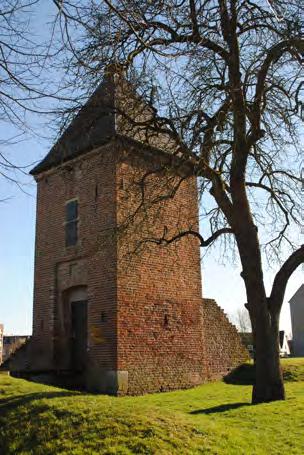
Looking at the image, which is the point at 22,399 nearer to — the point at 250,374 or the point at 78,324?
the point at 78,324

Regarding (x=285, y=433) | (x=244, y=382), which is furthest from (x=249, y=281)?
(x=244, y=382)

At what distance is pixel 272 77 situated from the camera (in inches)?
448

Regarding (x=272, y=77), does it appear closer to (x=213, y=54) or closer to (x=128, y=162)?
(x=213, y=54)

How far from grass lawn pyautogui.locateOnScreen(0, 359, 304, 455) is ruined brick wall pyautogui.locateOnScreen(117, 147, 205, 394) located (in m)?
4.54

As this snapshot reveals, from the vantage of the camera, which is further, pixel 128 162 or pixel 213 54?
pixel 128 162

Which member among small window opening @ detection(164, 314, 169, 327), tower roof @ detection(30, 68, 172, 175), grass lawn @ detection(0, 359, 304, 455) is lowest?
grass lawn @ detection(0, 359, 304, 455)

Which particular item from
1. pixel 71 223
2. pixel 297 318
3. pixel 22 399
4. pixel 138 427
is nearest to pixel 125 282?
pixel 71 223

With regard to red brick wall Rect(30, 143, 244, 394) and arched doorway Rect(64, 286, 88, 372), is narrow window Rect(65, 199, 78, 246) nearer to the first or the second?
red brick wall Rect(30, 143, 244, 394)

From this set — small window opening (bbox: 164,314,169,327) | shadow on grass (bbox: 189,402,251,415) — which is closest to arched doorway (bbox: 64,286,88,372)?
small window opening (bbox: 164,314,169,327)

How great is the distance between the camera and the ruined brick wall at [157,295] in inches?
612

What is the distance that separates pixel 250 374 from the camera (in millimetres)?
19250

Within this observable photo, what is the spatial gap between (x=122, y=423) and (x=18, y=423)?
2277 millimetres

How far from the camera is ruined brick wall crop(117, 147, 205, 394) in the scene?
1554 cm

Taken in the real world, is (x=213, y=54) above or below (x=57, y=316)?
above
